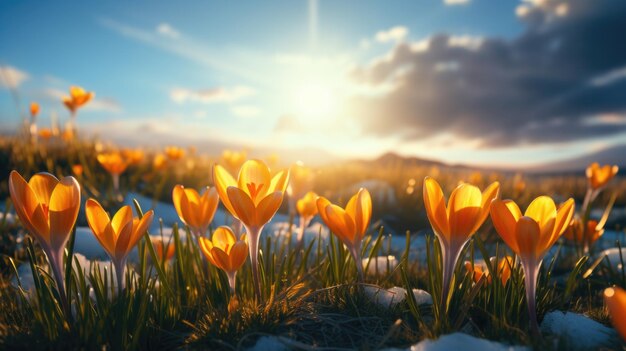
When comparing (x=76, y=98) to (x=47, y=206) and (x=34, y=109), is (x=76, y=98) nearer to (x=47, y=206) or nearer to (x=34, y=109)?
(x=34, y=109)

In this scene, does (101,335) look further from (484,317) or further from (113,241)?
(484,317)

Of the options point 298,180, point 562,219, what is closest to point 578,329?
point 562,219

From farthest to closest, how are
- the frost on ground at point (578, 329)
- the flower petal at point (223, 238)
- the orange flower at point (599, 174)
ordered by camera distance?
the orange flower at point (599, 174) → the flower petal at point (223, 238) → the frost on ground at point (578, 329)

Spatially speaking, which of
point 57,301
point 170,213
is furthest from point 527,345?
point 170,213

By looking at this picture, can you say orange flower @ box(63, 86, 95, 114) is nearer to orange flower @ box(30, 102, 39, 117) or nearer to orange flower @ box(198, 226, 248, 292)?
orange flower @ box(30, 102, 39, 117)

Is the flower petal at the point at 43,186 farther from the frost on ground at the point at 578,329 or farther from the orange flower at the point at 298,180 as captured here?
the frost on ground at the point at 578,329

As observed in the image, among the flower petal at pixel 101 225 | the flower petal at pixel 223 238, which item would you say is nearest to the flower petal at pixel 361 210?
the flower petal at pixel 223 238
